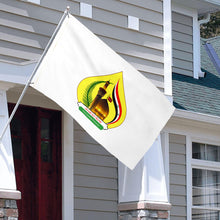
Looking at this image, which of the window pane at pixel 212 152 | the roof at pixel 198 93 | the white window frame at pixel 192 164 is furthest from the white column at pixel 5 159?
the window pane at pixel 212 152

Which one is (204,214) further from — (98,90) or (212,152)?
(98,90)

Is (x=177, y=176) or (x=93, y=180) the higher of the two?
(x=177, y=176)

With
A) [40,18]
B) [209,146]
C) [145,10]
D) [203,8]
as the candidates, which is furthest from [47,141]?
[203,8]

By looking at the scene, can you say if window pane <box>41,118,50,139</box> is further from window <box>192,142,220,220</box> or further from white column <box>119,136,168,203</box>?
window <box>192,142,220,220</box>

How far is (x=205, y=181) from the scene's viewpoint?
12.2 metres

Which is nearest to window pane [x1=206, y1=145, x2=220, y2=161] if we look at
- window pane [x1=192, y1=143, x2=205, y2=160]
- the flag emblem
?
window pane [x1=192, y1=143, x2=205, y2=160]

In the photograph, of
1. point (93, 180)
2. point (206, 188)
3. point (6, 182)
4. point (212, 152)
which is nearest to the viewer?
point (6, 182)

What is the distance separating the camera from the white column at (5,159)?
Answer: 8.31m

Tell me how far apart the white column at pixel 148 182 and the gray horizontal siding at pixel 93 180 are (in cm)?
39

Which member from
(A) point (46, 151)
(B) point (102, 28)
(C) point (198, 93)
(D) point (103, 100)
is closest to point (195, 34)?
(C) point (198, 93)

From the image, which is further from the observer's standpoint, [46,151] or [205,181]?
[205,181]

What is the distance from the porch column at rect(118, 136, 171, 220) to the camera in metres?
9.66

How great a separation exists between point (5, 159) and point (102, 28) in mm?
2782

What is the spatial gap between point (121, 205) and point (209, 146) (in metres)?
2.90
